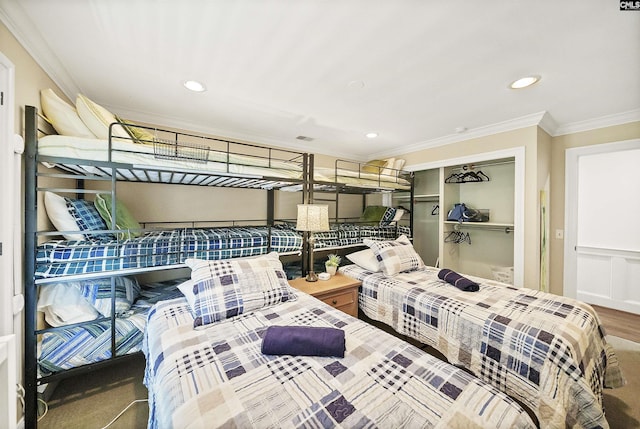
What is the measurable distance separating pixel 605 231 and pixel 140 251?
5790mm

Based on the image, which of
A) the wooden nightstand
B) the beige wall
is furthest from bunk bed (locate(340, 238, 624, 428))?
the beige wall

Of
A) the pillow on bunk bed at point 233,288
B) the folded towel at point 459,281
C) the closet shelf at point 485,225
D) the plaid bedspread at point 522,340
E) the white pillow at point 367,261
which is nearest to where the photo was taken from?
the plaid bedspread at point 522,340

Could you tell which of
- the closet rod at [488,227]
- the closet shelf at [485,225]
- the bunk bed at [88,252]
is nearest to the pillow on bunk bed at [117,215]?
the bunk bed at [88,252]

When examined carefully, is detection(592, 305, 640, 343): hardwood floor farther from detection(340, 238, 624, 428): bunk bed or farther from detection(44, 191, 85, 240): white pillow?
detection(44, 191, 85, 240): white pillow

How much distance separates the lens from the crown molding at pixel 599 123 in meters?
2.36

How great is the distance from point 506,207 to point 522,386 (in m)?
2.48

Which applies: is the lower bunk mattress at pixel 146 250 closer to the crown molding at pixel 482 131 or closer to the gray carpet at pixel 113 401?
the gray carpet at pixel 113 401

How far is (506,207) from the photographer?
315cm

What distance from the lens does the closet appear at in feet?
10.3

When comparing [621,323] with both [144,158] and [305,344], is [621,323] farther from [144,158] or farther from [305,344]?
[144,158]

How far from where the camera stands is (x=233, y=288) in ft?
5.16

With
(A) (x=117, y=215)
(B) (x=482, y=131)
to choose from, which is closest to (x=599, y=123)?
(B) (x=482, y=131)

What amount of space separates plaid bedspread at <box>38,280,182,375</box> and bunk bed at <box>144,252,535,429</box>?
0.56 m

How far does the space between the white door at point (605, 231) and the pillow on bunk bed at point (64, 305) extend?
191 inches
